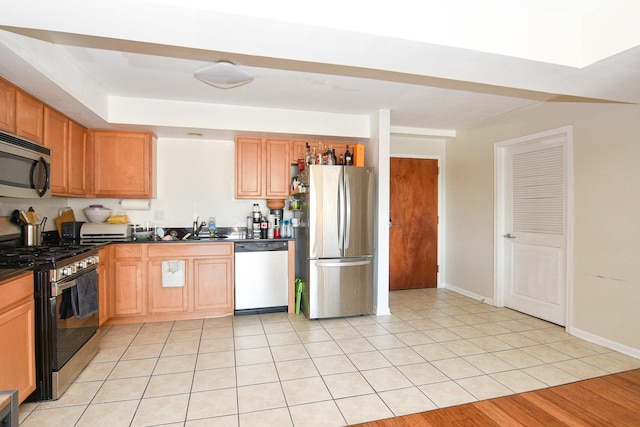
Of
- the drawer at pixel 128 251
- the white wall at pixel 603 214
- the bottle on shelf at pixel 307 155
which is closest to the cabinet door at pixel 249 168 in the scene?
the bottle on shelf at pixel 307 155

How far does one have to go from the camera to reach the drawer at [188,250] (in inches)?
146

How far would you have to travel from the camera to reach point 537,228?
3895 mm

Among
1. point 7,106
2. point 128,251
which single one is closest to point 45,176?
point 7,106

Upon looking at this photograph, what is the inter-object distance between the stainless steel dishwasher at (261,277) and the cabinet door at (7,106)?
217 centimetres

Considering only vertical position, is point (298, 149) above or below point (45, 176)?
above

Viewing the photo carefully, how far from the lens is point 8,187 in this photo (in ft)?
7.66

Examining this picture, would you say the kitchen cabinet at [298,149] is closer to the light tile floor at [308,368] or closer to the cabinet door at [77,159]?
the light tile floor at [308,368]

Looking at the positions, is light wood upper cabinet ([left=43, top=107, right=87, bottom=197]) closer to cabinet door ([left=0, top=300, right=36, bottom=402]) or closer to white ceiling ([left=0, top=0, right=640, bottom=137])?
white ceiling ([left=0, top=0, right=640, bottom=137])

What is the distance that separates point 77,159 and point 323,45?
3.03 m

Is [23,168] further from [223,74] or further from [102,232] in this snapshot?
[223,74]

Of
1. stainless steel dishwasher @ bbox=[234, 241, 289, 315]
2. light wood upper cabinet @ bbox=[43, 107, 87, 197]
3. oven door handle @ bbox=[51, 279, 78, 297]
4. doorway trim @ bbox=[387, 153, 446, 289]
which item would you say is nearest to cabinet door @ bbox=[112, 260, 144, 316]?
light wood upper cabinet @ bbox=[43, 107, 87, 197]

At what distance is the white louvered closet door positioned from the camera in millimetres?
3615

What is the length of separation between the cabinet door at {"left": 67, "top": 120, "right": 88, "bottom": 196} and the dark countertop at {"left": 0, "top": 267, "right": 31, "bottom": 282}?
161 centimetres

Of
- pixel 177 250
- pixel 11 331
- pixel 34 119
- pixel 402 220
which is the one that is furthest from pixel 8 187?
pixel 402 220
